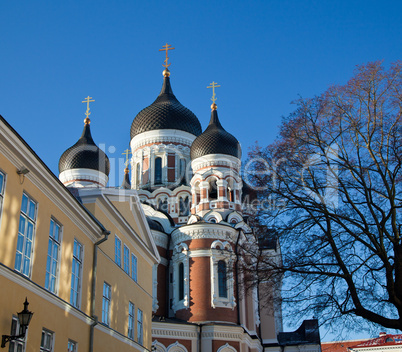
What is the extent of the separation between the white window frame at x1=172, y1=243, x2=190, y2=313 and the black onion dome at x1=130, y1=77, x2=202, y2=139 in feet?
37.1

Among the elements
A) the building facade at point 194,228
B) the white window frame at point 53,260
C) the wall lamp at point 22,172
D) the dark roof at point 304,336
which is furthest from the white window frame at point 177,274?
the wall lamp at point 22,172

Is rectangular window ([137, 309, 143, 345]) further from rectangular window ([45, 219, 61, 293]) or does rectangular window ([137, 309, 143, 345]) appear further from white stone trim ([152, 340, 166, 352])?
white stone trim ([152, 340, 166, 352])

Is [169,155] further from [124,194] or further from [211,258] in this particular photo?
[124,194]

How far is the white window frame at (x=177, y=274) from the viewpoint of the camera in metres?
28.3

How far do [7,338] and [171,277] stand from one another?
21454mm

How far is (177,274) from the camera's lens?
2952cm

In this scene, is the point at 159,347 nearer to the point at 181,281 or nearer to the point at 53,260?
the point at 181,281

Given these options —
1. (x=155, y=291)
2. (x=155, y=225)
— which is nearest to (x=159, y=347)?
(x=155, y=291)

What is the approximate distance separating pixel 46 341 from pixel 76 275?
225cm

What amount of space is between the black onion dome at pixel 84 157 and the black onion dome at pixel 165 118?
10.3 ft

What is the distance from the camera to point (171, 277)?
1193 inches

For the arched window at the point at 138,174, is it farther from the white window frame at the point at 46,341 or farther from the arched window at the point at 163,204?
the white window frame at the point at 46,341

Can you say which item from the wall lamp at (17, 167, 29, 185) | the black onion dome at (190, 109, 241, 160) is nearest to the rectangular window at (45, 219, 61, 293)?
the wall lamp at (17, 167, 29, 185)

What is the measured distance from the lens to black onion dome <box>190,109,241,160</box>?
33.8 m
